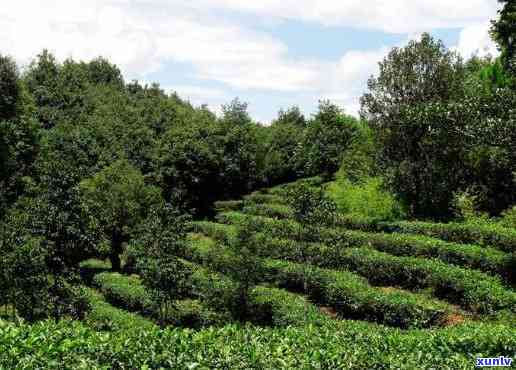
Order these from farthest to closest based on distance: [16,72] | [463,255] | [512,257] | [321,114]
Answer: [321,114], [16,72], [463,255], [512,257]

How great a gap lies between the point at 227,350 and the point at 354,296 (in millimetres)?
17150

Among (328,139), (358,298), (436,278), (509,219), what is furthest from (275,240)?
(328,139)

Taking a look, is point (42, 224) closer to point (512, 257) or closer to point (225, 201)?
point (512, 257)

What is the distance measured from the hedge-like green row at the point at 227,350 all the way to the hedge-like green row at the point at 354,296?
39.5ft

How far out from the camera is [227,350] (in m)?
9.58

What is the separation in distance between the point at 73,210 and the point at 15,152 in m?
28.3

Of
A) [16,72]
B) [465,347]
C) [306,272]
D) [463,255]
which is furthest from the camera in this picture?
[16,72]

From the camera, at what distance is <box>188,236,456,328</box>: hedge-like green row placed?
77.4 feet

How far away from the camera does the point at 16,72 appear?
46.8m

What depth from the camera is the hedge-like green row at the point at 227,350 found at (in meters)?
8.93

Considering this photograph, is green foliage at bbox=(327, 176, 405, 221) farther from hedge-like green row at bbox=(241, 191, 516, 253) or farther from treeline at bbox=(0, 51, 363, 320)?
treeline at bbox=(0, 51, 363, 320)

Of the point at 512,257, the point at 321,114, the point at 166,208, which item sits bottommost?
the point at 512,257

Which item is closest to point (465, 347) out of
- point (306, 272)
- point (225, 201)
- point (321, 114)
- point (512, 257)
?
point (512, 257)

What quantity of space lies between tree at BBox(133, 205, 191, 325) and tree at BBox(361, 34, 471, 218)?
1552cm
